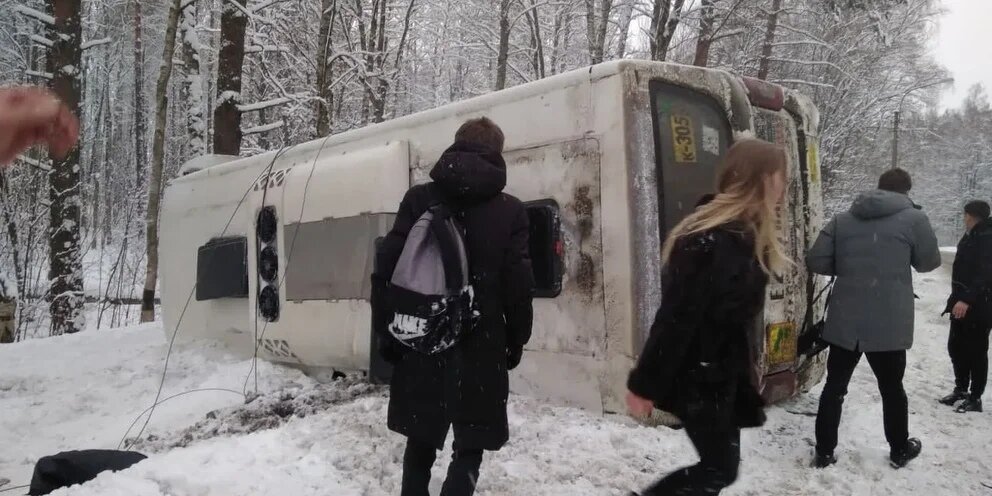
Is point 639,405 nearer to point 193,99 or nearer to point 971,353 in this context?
point 971,353

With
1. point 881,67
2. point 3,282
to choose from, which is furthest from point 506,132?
point 881,67

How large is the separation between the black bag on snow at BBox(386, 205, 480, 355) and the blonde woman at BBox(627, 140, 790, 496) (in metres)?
0.69

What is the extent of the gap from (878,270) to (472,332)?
2.50m

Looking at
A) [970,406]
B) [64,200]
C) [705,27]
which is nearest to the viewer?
[970,406]

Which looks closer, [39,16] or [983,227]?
[983,227]

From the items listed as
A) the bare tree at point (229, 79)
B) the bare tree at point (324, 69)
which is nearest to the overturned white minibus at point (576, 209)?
the bare tree at point (229, 79)

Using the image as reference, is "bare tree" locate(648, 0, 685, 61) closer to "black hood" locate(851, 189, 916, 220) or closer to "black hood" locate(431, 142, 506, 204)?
"black hood" locate(851, 189, 916, 220)

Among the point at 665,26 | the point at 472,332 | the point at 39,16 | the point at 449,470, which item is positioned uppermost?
the point at 665,26

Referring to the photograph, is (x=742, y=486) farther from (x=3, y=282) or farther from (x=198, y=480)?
(x=3, y=282)

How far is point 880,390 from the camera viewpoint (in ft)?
12.4

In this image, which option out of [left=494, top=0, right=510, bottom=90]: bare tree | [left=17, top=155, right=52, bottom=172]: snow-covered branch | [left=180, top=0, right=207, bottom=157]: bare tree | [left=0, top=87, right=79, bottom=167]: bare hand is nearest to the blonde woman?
[left=0, top=87, right=79, bottom=167]: bare hand

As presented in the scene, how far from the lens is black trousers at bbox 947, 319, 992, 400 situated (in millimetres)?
5234

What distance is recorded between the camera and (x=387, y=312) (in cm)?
256

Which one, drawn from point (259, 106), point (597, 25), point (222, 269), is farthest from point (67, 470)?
point (597, 25)
